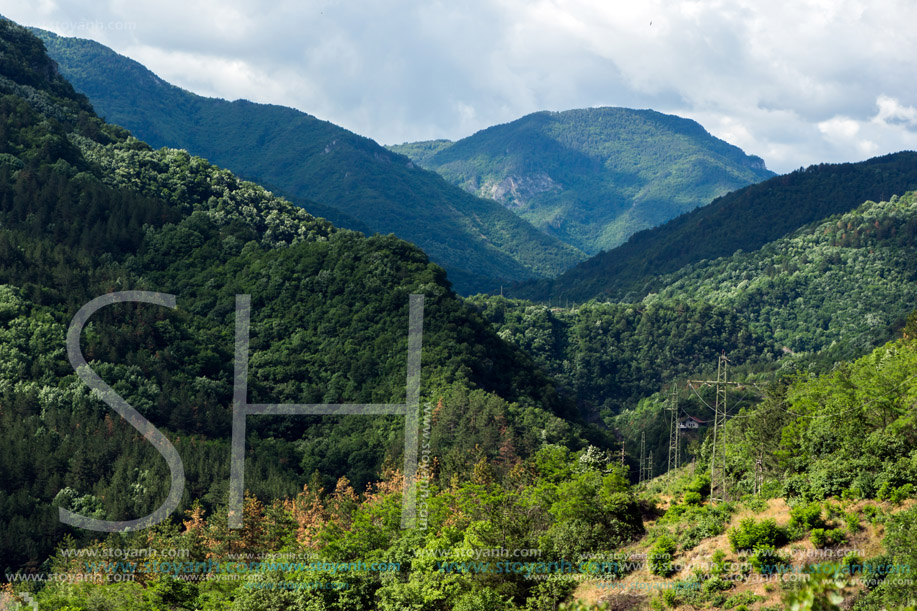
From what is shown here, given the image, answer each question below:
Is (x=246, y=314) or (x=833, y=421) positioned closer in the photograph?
(x=833, y=421)

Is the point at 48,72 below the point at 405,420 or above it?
above

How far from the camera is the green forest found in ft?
145

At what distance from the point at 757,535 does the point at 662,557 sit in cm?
466

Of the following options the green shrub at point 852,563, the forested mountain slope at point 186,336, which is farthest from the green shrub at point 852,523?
the forested mountain slope at point 186,336

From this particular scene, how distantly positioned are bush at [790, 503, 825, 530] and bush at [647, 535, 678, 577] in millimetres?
5901

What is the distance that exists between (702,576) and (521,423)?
4823cm

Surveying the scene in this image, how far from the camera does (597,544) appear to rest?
48.5 m

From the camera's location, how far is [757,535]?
4184 cm

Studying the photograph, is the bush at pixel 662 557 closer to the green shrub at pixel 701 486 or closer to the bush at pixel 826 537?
the bush at pixel 826 537

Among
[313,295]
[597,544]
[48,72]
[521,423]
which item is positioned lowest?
[597,544]

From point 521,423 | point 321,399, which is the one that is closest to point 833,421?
point 521,423

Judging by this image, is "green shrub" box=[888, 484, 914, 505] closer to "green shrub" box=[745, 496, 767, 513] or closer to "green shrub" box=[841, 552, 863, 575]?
"green shrub" box=[841, 552, 863, 575]

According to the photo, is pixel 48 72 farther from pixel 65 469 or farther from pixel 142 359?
pixel 65 469

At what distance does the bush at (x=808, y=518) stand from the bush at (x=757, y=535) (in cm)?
80
